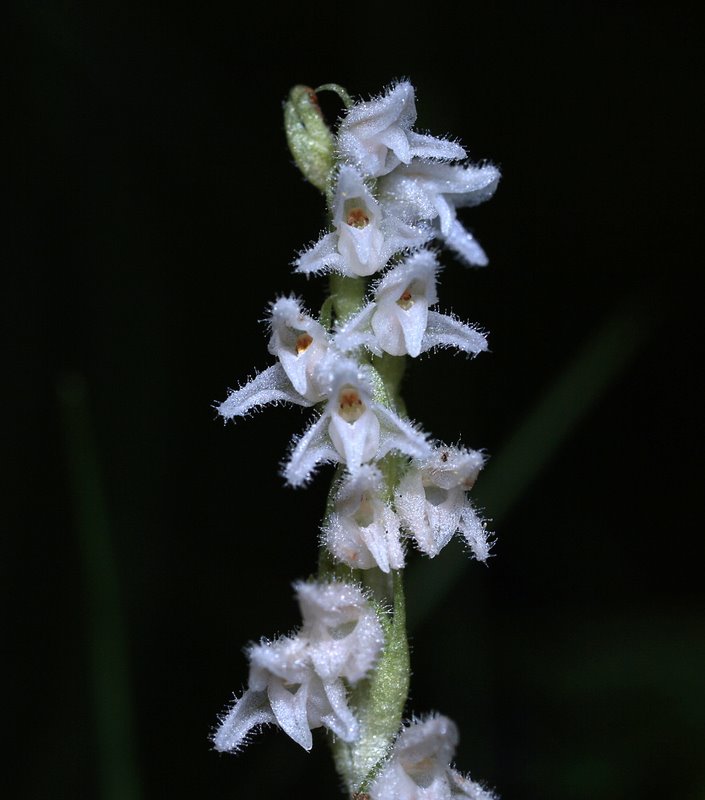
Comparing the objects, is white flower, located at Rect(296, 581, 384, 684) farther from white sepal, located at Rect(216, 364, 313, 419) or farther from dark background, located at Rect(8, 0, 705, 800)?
dark background, located at Rect(8, 0, 705, 800)

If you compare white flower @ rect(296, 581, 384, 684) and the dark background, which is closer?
white flower @ rect(296, 581, 384, 684)

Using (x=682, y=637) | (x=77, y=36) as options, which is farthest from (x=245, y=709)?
(x=77, y=36)

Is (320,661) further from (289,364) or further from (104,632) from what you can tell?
(104,632)

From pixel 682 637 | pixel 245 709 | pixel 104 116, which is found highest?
pixel 104 116

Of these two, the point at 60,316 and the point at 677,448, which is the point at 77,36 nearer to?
the point at 60,316

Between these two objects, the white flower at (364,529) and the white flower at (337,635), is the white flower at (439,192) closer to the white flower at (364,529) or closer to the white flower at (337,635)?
the white flower at (364,529)

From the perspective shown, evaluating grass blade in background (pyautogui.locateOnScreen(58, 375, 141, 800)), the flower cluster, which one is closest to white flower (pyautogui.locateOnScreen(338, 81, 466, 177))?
the flower cluster

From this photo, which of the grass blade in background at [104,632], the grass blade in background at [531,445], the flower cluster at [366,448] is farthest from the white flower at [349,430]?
the grass blade in background at [531,445]
